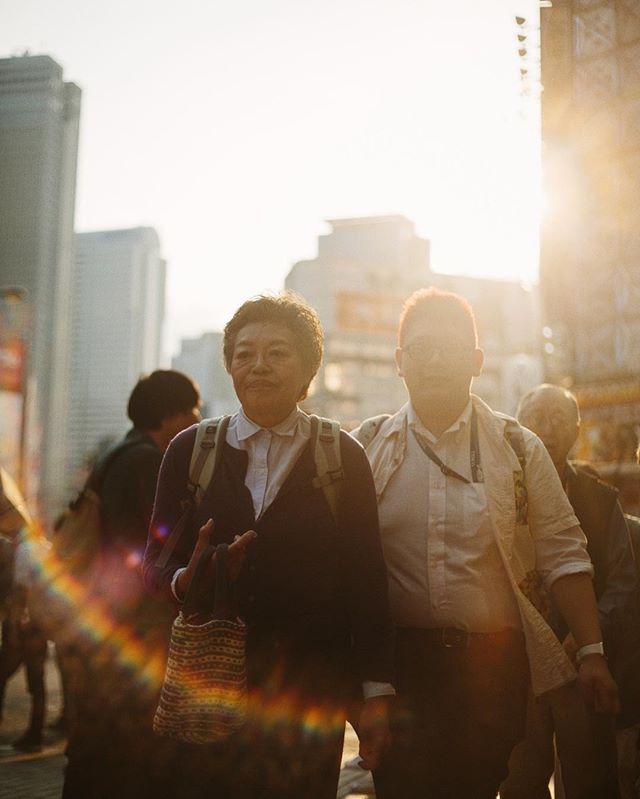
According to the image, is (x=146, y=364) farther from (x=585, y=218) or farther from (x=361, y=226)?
(x=585, y=218)

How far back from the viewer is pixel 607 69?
52.7 ft

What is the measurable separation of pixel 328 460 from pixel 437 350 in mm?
817

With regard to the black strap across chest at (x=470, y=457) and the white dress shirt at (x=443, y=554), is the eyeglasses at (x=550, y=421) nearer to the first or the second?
the black strap across chest at (x=470, y=457)

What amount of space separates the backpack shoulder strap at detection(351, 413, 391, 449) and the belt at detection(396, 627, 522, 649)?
29.2 inches

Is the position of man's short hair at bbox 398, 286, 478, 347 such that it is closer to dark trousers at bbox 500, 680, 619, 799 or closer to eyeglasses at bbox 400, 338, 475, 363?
eyeglasses at bbox 400, 338, 475, 363

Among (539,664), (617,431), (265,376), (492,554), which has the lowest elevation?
(539,664)

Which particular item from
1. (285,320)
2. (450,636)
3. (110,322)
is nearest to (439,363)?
(285,320)

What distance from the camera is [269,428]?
8.98ft

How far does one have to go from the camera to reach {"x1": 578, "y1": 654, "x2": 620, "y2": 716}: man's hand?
3.09 metres

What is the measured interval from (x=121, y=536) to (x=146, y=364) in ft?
492

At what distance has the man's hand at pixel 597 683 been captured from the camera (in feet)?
10.1

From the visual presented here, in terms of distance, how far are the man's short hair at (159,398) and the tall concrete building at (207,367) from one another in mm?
112351

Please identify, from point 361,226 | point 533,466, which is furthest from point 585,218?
point 361,226

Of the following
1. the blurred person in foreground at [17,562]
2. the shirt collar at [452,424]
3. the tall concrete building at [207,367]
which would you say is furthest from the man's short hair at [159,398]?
the tall concrete building at [207,367]
